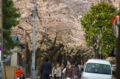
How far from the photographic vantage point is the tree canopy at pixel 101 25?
24938 millimetres

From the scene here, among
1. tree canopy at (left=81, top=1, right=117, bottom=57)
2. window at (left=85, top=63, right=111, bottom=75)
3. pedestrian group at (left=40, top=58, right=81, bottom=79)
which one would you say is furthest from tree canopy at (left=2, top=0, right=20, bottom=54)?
tree canopy at (left=81, top=1, right=117, bottom=57)

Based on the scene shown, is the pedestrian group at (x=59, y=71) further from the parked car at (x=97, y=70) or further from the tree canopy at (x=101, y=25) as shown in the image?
the tree canopy at (x=101, y=25)

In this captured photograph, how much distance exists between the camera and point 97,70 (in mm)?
17922

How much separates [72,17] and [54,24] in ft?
6.30

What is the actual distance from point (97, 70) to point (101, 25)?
306 inches

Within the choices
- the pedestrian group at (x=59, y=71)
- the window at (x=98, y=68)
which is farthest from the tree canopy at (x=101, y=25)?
the window at (x=98, y=68)

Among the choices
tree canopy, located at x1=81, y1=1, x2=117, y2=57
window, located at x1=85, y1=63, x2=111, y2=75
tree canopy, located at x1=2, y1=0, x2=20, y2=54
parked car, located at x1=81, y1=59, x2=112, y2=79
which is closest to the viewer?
parked car, located at x1=81, y1=59, x2=112, y2=79

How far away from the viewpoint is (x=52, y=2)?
106 feet

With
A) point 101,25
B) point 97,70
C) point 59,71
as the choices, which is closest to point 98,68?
point 97,70

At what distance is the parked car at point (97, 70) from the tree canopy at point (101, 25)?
6683 millimetres

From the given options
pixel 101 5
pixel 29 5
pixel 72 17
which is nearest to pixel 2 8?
pixel 101 5

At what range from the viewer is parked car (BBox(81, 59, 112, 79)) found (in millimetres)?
17267

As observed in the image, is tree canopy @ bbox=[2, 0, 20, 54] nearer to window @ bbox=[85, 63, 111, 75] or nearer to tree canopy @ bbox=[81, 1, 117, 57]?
window @ bbox=[85, 63, 111, 75]

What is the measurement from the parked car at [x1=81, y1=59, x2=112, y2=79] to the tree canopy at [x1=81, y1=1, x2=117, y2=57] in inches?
263
